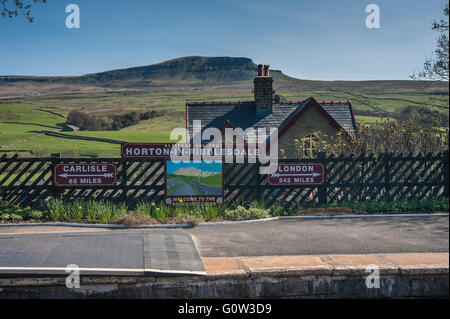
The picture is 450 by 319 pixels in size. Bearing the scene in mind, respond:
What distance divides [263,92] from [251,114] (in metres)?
1.25

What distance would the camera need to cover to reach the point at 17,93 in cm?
17950

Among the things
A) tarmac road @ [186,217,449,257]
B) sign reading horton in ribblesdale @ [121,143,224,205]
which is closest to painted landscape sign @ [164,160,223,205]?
sign reading horton in ribblesdale @ [121,143,224,205]

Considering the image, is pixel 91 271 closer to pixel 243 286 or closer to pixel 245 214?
pixel 243 286

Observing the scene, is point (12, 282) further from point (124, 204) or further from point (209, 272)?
point (124, 204)

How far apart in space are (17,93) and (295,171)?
191371 millimetres

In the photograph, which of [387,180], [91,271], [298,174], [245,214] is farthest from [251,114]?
[91,271]

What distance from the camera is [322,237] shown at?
9539 millimetres

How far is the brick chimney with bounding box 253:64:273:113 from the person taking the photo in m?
21.1

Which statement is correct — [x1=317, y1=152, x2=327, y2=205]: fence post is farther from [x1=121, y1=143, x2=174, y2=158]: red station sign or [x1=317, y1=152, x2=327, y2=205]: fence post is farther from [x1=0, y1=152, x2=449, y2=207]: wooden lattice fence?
[x1=121, y1=143, x2=174, y2=158]: red station sign

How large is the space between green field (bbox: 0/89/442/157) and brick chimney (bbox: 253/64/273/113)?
6579 millimetres

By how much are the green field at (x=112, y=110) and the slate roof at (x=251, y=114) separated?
12.6 ft
